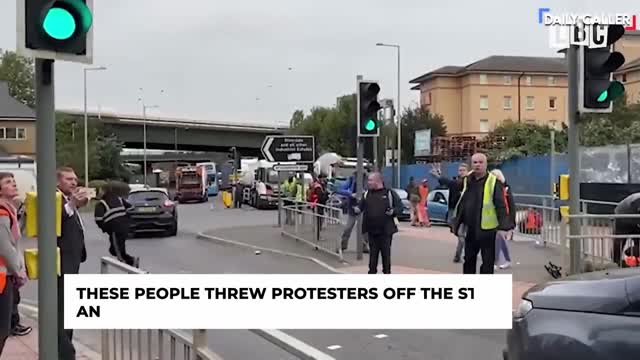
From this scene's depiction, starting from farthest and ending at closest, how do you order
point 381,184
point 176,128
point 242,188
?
1. point 176,128
2. point 242,188
3. point 381,184

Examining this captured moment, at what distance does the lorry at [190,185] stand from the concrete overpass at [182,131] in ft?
90.9

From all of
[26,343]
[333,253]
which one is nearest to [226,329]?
[26,343]

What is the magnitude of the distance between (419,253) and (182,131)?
76.1 meters

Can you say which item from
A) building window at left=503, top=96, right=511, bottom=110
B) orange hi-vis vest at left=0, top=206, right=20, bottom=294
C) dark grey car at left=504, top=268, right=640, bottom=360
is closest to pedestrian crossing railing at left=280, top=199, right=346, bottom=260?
orange hi-vis vest at left=0, top=206, right=20, bottom=294

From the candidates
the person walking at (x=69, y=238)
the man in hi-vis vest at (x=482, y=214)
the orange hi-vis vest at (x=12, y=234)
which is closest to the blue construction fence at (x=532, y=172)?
the man in hi-vis vest at (x=482, y=214)

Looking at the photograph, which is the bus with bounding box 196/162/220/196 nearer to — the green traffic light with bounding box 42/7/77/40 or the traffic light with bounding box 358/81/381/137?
the traffic light with bounding box 358/81/381/137

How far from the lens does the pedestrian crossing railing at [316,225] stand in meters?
15.3

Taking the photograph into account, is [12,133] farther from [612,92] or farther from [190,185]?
[612,92]

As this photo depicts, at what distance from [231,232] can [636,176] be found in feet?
39.3

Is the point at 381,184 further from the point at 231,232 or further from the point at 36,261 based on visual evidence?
the point at 231,232

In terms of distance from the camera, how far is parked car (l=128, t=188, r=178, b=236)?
73.4ft

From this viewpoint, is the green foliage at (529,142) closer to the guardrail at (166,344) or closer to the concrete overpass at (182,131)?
the concrete overpass at (182,131)

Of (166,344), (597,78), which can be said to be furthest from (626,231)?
(166,344)

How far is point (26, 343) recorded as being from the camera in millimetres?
7641
